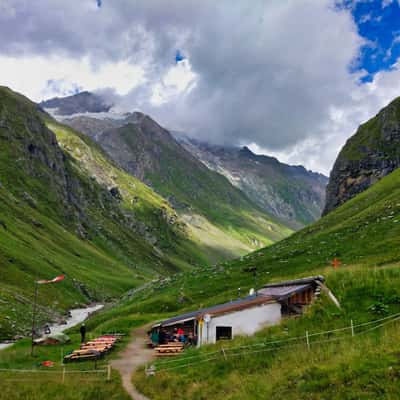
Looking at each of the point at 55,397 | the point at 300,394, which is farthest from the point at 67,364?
the point at 300,394

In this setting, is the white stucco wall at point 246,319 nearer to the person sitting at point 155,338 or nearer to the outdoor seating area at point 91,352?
the person sitting at point 155,338

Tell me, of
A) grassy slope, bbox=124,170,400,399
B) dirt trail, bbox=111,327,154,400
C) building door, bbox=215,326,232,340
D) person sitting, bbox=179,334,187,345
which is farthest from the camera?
person sitting, bbox=179,334,187,345

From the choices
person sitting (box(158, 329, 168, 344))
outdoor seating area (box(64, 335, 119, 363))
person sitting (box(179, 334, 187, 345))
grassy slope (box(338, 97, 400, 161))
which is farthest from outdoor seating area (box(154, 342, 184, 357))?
grassy slope (box(338, 97, 400, 161))

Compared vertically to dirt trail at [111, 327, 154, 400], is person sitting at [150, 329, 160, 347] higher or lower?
higher

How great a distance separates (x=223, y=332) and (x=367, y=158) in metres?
121

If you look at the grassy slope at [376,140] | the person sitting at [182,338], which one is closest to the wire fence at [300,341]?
the person sitting at [182,338]

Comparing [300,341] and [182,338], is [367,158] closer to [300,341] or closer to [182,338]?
[182,338]

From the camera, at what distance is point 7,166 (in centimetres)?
16762

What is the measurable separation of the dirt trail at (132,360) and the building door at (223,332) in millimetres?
6375

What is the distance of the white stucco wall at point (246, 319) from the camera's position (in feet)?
117

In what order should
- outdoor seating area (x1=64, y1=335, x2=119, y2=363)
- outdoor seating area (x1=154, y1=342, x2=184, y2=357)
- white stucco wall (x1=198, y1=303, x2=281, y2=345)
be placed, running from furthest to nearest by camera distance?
outdoor seating area (x1=154, y1=342, x2=184, y2=357) < outdoor seating area (x1=64, y1=335, x2=119, y2=363) < white stucco wall (x1=198, y1=303, x2=281, y2=345)

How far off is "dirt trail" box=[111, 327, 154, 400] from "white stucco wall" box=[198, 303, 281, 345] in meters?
6.02

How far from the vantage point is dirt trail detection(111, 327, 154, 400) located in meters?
27.5

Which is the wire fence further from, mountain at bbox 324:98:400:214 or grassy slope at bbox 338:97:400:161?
grassy slope at bbox 338:97:400:161
